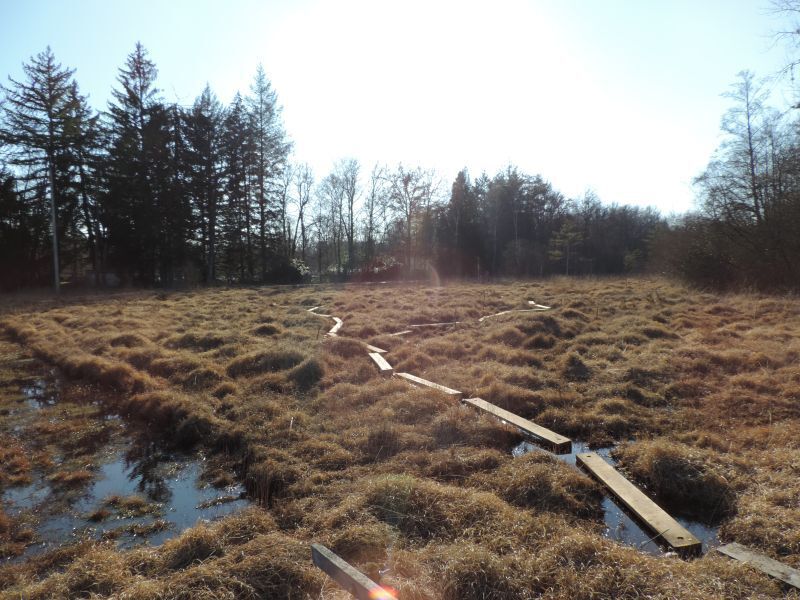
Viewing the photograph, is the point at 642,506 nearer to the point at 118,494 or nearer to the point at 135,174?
the point at 118,494

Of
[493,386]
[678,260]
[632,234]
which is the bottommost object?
[493,386]

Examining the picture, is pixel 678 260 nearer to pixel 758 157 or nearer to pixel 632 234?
pixel 758 157

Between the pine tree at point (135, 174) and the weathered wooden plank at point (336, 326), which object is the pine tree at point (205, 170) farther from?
the weathered wooden plank at point (336, 326)

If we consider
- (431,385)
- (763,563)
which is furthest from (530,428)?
(763,563)

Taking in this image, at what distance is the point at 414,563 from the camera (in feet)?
10.2

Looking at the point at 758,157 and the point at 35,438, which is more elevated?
the point at 758,157

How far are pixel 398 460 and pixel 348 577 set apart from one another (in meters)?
2.22

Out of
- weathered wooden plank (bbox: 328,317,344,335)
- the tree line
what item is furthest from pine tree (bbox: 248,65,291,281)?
weathered wooden plank (bbox: 328,317,344,335)

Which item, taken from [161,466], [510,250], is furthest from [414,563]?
[510,250]

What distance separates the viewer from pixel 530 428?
18.3 ft

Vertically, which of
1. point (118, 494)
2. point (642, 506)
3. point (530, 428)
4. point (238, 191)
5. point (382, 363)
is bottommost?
point (118, 494)

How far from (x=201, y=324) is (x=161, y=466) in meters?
8.78

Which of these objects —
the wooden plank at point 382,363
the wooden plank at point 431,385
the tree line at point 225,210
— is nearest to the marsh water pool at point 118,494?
the wooden plank at point 431,385

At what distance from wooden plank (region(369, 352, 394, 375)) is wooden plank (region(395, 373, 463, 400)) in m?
0.19
